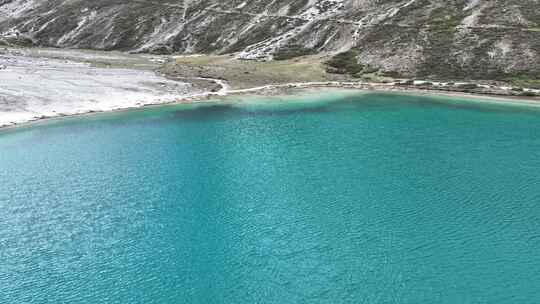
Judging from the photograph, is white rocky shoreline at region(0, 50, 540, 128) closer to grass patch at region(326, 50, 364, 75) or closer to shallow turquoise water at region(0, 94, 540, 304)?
grass patch at region(326, 50, 364, 75)

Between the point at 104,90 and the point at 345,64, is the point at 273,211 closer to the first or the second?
the point at 104,90

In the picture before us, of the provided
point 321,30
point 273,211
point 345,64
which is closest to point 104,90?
point 345,64

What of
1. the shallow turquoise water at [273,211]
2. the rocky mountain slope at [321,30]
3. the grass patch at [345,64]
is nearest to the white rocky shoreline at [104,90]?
the grass patch at [345,64]

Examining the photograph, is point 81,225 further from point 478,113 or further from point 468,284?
point 478,113

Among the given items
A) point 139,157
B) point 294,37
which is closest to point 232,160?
point 139,157

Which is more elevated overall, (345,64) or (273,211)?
(345,64)

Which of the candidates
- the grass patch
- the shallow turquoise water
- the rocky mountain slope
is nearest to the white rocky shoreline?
the grass patch
